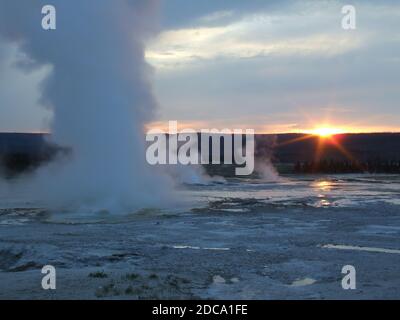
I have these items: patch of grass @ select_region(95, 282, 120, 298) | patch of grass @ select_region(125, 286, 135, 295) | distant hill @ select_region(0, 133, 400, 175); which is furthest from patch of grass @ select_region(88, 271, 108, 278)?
distant hill @ select_region(0, 133, 400, 175)

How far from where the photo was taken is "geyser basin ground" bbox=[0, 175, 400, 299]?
754 centimetres

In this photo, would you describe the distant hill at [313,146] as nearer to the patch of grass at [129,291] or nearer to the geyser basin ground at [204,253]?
the geyser basin ground at [204,253]

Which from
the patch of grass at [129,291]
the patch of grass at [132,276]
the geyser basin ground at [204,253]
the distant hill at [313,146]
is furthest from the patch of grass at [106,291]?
the distant hill at [313,146]

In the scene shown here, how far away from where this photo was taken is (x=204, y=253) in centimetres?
1018

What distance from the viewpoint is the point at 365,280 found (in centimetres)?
802

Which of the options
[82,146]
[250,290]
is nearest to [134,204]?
[82,146]

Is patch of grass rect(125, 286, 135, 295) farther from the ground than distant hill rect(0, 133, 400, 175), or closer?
closer

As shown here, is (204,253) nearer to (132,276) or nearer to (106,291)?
(132,276)

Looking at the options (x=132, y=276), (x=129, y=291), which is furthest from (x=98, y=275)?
(x=129, y=291)

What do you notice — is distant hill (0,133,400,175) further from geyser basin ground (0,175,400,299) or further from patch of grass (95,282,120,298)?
patch of grass (95,282,120,298)

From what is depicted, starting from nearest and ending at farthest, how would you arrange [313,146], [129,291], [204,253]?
[129,291] < [204,253] < [313,146]

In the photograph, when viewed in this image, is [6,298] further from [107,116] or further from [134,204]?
[107,116]

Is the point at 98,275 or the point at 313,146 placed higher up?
the point at 313,146

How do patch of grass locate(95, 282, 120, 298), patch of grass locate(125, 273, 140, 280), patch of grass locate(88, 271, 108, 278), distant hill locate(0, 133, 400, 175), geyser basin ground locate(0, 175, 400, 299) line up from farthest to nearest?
distant hill locate(0, 133, 400, 175)
patch of grass locate(88, 271, 108, 278)
patch of grass locate(125, 273, 140, 280)
geyser basin ground locate(0, 175, 400, 299)
patch of grass locate(95, 282, 120, 298)
